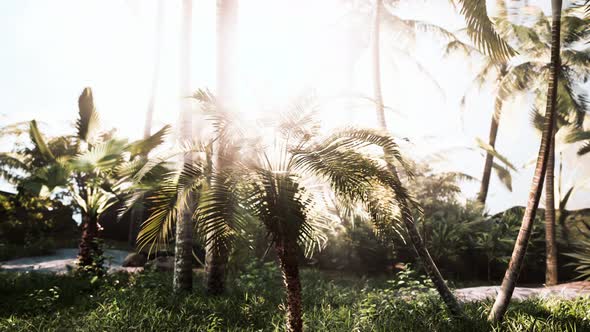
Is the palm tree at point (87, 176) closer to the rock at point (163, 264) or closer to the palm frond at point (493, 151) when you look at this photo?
the rock at point (163, 264)

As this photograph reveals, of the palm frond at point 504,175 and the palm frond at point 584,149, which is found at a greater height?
the palm frond at point 584,149

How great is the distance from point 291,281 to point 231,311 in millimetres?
2055

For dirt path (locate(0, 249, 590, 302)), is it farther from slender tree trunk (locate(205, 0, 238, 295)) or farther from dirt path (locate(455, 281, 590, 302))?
slender tree trunk (locate(205, 0, 238, 295))

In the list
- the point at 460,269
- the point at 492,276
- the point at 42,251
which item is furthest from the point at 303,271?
the point at 42,251

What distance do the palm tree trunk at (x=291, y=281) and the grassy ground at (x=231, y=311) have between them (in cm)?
50

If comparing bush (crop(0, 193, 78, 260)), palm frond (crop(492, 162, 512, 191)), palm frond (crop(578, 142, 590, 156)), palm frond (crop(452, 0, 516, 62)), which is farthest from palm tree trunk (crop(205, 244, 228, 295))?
palm frond (crop(492, 162, 512, 191))

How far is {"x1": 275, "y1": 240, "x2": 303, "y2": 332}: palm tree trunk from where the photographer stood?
524 cm

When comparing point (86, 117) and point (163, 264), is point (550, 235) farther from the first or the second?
point (86, 117)

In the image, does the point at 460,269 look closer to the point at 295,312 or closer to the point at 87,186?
the point at 295,312

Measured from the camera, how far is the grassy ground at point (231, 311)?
234 inches

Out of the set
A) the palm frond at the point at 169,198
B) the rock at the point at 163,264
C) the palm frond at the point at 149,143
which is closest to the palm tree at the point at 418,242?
the palm frond at the point at 169,198

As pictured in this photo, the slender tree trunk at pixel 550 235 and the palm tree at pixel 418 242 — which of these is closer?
the palm tree at pixel 418 242

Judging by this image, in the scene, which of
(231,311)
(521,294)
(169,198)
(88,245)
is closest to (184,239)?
(231,311)

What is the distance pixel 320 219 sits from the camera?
6.34 metres
